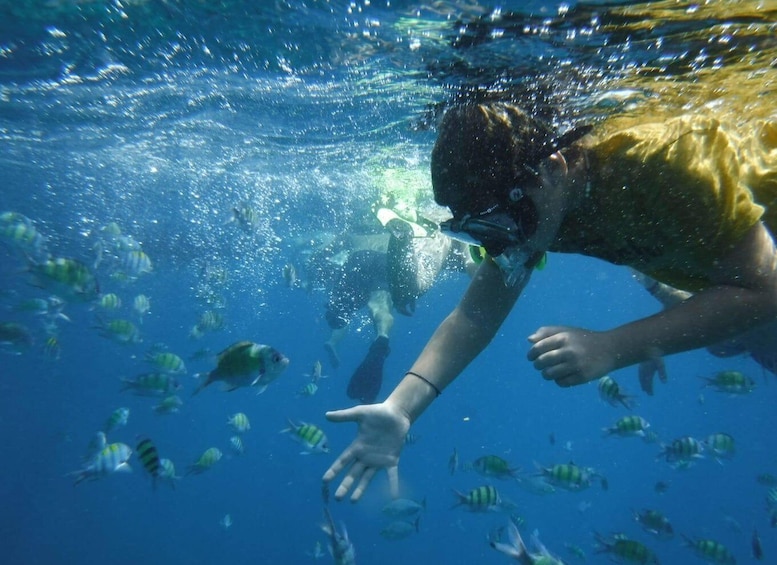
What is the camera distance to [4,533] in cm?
3362

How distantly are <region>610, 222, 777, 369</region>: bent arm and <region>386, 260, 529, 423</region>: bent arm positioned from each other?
0.92 metres

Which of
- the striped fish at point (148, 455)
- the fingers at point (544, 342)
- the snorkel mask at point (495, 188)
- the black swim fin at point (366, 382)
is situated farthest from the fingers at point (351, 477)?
the black swim fin at point (366, 382)

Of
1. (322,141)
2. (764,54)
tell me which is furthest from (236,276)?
(764,54)

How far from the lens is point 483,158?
2795 millimetres

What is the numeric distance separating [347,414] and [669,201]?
207cm

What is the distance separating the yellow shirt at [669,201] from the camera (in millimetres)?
2531

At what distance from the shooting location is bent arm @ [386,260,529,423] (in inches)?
133

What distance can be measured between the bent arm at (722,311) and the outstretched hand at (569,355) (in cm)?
12

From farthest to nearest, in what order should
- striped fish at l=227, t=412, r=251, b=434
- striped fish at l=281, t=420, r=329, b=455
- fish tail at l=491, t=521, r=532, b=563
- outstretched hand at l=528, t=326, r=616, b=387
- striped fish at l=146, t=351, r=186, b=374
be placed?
striped fish at l=227, t=412, r=251, b=434 → striped fish at l=146, t=351, r=186, b=374 → striped fish at l=281, t=420, r=329, b=455 → fish tail at l=491, t=521, r=532, b=563 → outstretched hand at l=528, t=326, r=616, b=387

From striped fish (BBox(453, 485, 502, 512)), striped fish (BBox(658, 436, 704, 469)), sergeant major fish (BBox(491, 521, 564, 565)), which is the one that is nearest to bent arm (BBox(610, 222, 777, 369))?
sergeant major fish (BBox(491, 521, 564, 565))

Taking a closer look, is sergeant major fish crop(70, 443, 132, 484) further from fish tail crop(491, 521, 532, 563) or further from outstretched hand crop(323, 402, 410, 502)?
outstretched hand crop(323, 402, 410, 502)

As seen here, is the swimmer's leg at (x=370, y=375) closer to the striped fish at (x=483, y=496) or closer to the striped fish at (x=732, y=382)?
the striped fish at (x=483, y=496)

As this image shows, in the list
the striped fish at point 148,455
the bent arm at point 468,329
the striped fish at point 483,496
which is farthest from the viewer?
the striped fish at point 483,496

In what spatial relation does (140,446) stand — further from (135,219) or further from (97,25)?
(135,219)
